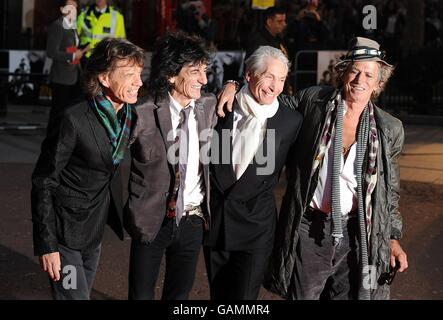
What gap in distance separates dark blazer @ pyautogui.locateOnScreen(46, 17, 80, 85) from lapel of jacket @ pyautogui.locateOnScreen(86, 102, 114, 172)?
8168 millimetres

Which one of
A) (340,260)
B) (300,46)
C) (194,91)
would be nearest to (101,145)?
(194,91)

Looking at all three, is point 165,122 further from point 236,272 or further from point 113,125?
point 236,272

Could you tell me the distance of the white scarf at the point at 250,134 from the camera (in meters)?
4.59

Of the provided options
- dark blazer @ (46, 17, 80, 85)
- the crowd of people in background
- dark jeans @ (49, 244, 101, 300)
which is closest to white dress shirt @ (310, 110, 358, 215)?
dark jeans @ (49, 244, 101, 300)

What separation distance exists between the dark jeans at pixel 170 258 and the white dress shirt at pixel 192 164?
100 mm

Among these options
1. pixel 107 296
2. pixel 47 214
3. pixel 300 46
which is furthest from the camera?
pixel 300 46

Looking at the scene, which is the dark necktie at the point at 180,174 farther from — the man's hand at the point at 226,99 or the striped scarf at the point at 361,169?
the striped scarf at the point at 361,169

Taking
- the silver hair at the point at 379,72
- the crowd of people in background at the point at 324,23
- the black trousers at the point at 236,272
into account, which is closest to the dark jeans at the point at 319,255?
the black trousers at the point at 236,272

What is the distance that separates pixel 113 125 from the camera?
4.43 meters

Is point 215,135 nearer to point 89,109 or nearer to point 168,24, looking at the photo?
point 89,109

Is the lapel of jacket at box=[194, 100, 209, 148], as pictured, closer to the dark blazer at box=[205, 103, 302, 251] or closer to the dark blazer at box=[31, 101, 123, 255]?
the dark blazer at box=[205, 103, 302, 251]

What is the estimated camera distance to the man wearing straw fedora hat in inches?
177

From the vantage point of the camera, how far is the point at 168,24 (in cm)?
2178
